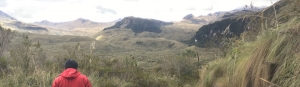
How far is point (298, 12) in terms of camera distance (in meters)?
4.19

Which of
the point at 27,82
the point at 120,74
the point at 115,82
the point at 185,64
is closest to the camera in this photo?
the point at 27,82

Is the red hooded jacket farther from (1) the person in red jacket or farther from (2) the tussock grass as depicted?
(2) the tussock grass

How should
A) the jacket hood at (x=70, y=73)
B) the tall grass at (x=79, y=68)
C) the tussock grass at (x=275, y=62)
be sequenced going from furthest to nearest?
the tall grass at (x=79, y=68), the jacket hood at (x=70, y=73), the tussock grass at (x=275, y=62)

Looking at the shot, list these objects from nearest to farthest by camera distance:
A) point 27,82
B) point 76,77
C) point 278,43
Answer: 1. point 278,43
2. point 76,77
3. point 27,82

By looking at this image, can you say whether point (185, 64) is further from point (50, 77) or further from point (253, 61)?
point (253, 61)

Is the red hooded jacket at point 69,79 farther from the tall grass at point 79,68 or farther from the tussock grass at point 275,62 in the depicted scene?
the tussock grass at point 275,62

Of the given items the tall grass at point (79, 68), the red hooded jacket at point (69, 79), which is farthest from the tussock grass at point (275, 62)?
the tall grass at point (79, 68)

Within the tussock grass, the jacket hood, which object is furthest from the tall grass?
the tussock grass

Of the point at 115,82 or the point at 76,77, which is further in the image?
the point at 115,82

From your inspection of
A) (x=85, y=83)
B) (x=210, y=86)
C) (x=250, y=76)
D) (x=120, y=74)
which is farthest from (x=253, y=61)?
(x=120, y=74)

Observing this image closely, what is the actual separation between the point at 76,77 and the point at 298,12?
143 inches

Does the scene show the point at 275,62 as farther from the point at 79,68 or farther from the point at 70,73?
the point at 79,68

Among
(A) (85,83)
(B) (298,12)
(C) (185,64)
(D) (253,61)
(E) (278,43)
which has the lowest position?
(C) (185,64)

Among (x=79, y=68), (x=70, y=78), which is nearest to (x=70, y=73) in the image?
(x=70, y=78)
